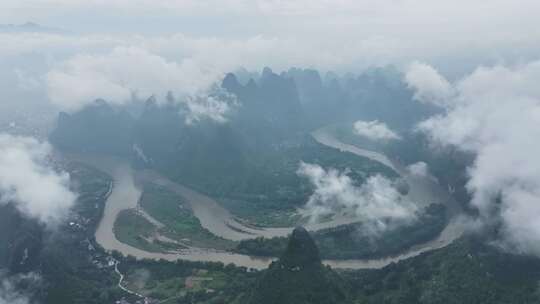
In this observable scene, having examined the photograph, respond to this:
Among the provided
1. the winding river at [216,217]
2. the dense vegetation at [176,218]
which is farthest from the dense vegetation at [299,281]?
the dense vegetation at [176,218]

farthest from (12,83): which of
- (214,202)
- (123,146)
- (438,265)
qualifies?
(438,265)

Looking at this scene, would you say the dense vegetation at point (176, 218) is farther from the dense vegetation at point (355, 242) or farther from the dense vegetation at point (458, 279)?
the dense vegetation at point (458, 279)

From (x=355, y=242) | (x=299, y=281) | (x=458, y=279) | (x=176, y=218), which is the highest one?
(x=458, y=279)

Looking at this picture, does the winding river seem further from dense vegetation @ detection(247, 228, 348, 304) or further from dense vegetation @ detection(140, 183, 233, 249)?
dense vegetation @ detection(247, 228, 348, 304)

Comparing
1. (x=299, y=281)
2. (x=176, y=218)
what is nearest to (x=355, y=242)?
(x=299, y=281)

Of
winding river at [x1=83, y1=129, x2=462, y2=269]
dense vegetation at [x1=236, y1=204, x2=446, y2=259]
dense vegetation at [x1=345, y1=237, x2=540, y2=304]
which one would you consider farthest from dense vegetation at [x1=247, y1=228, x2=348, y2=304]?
dense vegetation at [x1=236, y1=204, x2=446, y2=259]

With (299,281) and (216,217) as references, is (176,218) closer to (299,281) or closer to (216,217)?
(216,217)
